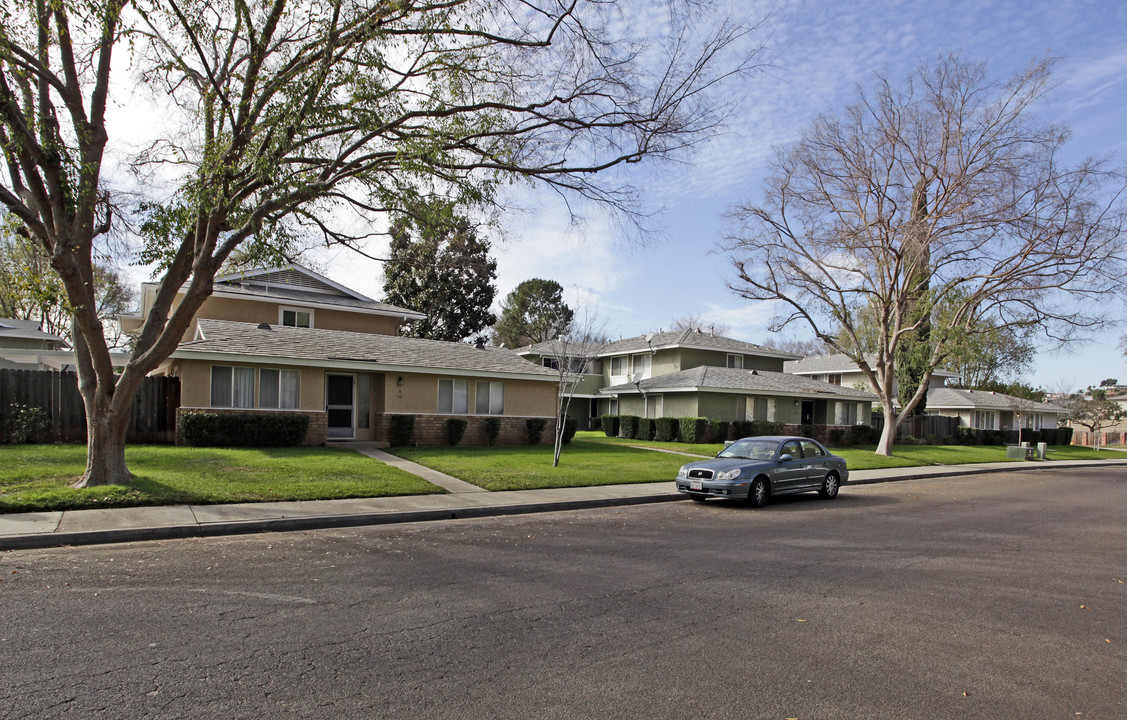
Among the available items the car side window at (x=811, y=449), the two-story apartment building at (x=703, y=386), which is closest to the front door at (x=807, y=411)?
the two-story apartment building at (x=703, y=386)

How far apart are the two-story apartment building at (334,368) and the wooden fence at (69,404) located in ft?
3.51

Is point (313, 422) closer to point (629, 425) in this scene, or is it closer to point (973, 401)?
point (629, 425)

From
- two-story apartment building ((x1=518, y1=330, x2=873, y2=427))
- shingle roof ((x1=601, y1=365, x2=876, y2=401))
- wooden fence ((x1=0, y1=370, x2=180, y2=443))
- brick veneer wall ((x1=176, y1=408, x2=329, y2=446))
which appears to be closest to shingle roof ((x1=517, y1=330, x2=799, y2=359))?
two-story apartment building ((x1=518, y1=330, x2=873, y2=427))

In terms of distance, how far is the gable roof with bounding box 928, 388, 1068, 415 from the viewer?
46656mm

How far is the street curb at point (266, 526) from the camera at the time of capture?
863 cm

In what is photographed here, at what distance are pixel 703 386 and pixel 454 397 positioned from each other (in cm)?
1331

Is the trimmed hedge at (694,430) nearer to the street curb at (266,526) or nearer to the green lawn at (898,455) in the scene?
the green lawn at (898,455)

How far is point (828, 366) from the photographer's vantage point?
50.0 metres

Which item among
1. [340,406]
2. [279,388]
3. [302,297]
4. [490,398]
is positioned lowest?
[340,406]

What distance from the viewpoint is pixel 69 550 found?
836 cm

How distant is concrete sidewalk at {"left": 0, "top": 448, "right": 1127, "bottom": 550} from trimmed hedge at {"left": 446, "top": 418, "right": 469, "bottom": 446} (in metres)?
8.09

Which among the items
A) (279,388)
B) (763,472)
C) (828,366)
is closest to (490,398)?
(279,388)

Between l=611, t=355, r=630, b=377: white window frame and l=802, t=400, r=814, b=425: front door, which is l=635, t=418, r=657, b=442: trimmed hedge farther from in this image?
l=802, t=400, r=814, b=425: front door

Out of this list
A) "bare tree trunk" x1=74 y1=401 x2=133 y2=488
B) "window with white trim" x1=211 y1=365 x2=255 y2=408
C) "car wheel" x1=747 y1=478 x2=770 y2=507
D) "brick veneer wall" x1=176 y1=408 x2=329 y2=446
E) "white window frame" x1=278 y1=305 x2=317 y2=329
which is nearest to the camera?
"bare tree trunk" x1=74 y1=401 x2=133 y2=488
